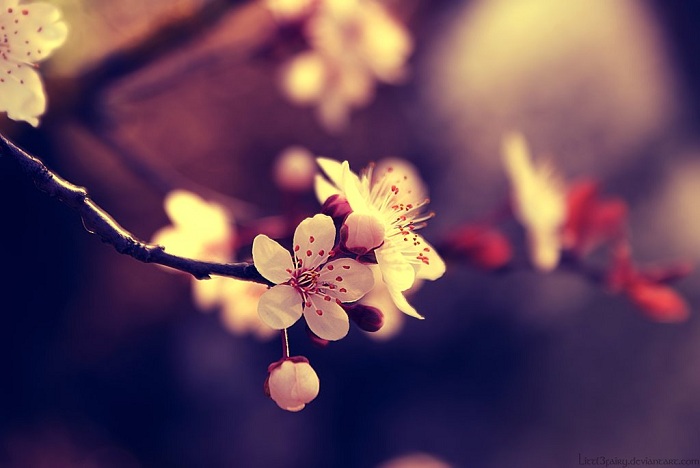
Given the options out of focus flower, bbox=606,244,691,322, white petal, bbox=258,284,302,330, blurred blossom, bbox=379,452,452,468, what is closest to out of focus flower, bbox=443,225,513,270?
out of focus flower, bbox=606,244,691,322

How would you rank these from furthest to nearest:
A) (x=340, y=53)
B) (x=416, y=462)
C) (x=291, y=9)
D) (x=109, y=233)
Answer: (x=416, y=462)
(x=340, y=53)
(x=291, y=9)
(x=109, y=233)

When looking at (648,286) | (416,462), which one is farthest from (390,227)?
(416,462)

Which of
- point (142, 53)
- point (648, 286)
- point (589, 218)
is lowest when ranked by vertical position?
point (648, 286)

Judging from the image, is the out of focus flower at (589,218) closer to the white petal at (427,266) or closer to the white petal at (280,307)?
the white petal at (427,266)

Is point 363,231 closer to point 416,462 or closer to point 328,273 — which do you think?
point 328,273

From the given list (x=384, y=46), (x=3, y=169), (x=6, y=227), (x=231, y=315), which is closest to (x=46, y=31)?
(x=231, y=315)

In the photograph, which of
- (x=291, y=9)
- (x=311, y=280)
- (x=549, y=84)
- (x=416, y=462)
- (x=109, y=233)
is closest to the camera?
(x=109, y=233)

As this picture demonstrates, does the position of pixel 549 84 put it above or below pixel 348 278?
above
